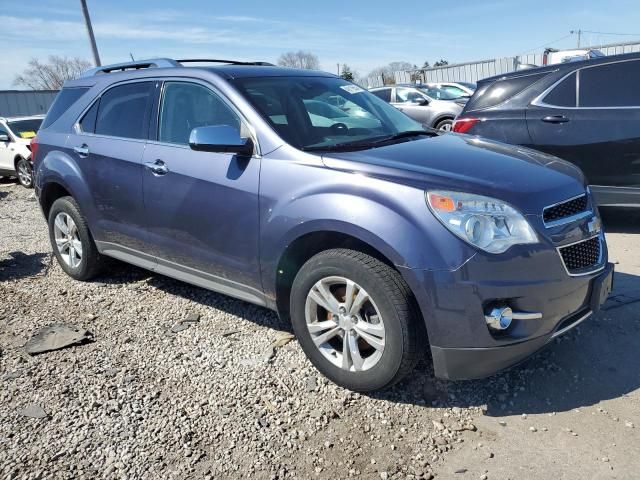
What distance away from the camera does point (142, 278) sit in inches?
196

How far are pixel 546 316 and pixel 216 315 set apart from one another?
2.38 metres

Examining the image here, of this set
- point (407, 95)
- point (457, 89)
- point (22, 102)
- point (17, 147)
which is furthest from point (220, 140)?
point (22, 102)

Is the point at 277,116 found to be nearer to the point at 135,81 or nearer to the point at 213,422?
the point at 135,81

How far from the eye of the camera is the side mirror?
10.2ft

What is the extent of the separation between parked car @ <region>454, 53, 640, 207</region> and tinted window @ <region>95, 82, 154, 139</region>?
376 cm

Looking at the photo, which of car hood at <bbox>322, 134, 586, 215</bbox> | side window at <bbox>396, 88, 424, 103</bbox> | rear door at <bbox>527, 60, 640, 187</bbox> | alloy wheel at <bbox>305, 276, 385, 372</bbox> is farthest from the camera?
side window at <bbox>396, 88, 424, 103</bbox>

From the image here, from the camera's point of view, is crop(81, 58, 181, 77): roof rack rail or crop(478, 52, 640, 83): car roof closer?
crop(81, 58, 181, 77): roof rack rail

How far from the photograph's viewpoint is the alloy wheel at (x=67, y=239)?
15.6 feet

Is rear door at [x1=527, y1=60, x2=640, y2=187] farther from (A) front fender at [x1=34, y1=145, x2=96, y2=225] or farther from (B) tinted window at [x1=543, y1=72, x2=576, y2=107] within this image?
(A) front fender at [x1=34, y1=145, x2=96, y2=225]

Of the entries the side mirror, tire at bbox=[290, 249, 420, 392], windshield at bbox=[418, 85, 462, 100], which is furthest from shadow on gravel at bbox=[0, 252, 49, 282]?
windshield at bbox=[418, 85, 462, 100]

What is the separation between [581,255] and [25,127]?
42.1ft

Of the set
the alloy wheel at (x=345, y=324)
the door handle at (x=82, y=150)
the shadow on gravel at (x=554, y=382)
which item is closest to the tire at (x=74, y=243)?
the door handle at (x=82, y=150)

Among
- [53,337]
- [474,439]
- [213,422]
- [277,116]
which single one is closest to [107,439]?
[213,422]

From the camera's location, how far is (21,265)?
557 cm
